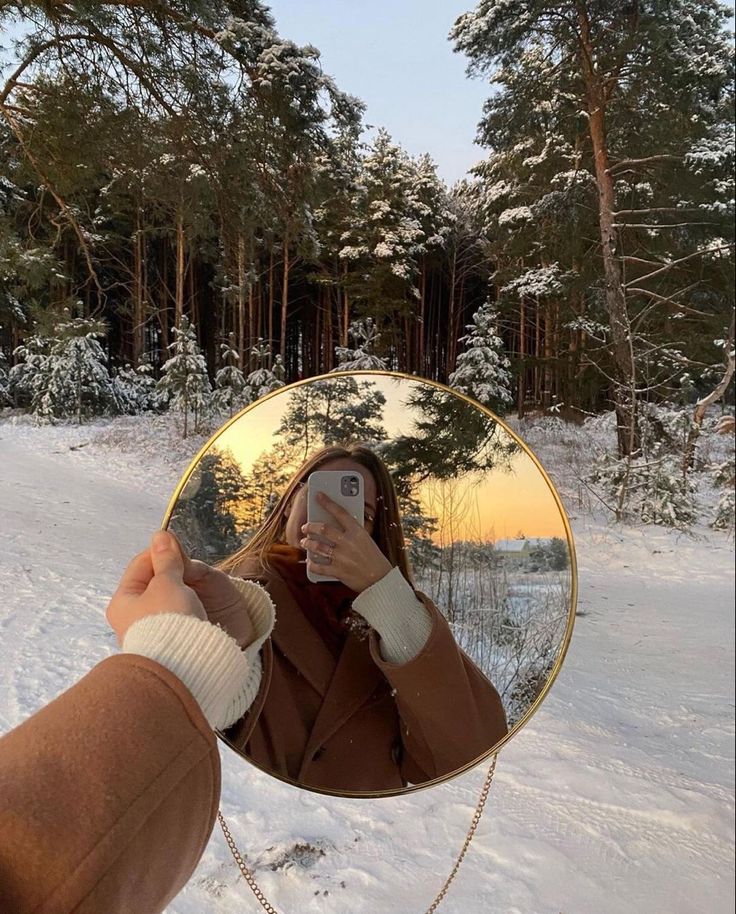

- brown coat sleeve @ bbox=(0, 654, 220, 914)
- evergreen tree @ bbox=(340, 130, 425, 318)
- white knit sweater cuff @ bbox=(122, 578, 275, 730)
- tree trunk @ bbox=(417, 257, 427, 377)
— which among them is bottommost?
brown coat sleeve @ bbox=(0, 654, 220, 914)

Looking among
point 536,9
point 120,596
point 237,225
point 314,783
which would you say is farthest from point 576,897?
point 536,9

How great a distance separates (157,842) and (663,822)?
709 millimetres

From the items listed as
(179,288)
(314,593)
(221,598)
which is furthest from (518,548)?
(179,288)

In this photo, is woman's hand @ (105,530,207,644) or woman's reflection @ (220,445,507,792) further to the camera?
woman's reflection @ (220,445,507,792)

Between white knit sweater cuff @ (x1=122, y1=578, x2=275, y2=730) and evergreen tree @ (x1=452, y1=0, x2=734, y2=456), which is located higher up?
evergreen tree @ (x1=452, y1=0, x2=734, y2=456)

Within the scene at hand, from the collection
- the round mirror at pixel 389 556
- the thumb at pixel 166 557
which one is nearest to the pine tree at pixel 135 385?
the round mirror at pixel 389 556

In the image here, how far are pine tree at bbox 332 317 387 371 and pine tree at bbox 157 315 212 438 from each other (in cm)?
20

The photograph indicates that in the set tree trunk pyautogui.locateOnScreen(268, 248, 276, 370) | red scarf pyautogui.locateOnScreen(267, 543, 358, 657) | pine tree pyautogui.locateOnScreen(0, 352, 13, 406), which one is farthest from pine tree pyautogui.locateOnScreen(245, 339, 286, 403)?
pine tree pyautogui.locateOnScreen(0, 352, 13, 406)

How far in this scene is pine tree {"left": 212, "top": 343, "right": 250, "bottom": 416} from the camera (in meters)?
0.89

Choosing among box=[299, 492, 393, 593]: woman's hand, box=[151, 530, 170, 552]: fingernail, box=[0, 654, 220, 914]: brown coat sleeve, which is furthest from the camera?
box=[299, 492, 393, 593]: woman's hand

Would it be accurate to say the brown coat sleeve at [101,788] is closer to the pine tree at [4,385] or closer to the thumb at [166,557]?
the thumb at [166,557]

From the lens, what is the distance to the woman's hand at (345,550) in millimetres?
811

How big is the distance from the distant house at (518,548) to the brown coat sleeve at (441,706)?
0.12 meters

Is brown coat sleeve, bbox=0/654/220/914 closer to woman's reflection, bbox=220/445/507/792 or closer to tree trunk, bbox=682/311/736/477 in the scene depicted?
woman's reflection, bbox=220/445/507/792
